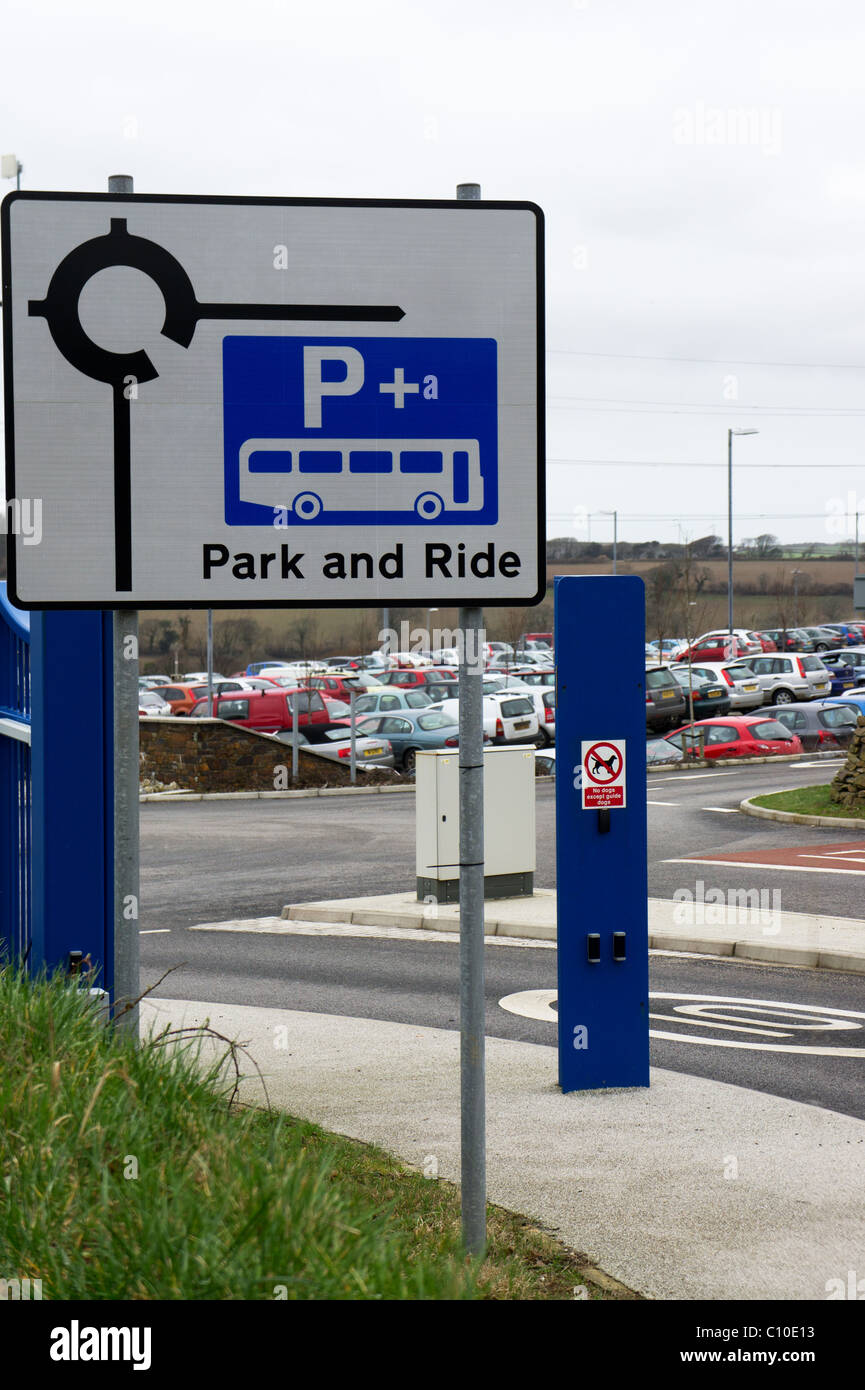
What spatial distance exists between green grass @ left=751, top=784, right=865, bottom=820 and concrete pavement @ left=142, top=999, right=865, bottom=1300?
1273 centimetres

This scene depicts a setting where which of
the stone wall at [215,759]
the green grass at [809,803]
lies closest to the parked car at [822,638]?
the stone wall at [215,759]

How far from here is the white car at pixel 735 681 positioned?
40.2 metres

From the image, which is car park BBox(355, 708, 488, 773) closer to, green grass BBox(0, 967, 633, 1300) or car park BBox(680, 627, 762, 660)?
car park BBox(680, 627, 762, 660)

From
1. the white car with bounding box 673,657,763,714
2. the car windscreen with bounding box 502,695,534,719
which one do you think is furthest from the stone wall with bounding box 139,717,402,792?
the white car with bounding box 673,657,763,714

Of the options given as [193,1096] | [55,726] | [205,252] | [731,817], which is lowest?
[731,817]

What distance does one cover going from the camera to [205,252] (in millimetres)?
3963

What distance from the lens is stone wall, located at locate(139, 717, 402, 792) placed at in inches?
1065

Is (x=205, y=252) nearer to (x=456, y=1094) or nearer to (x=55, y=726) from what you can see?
(x=55, y=726)

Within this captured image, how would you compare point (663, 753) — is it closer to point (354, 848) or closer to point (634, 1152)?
point (354, 848)

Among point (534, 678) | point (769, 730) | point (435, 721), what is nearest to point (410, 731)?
point (435, 721)

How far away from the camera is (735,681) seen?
40.6 meters
